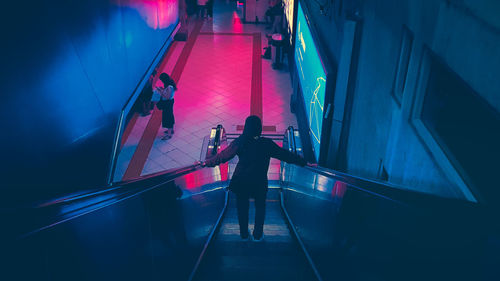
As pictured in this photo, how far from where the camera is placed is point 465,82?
7.23 feet

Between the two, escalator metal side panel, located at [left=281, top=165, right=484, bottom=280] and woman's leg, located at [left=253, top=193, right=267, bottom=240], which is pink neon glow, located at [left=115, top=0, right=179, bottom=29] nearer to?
woman's leg, located at [left=253, top=193, right=267, bottom=240]

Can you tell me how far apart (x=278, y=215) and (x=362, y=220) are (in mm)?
2725

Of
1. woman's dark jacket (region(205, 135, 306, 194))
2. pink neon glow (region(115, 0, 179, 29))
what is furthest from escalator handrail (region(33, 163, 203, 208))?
pink neon glow (region(115, 0, 179, 29))

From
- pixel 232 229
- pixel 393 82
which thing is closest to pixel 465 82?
pixel 393 82

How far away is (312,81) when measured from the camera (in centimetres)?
609

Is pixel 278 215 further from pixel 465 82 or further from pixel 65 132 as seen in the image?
pixel 465 82

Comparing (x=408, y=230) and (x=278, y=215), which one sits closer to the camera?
(x=408, y=230)

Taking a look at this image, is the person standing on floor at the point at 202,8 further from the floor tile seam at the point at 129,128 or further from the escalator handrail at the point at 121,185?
the escalator handrail at the point at 121,185

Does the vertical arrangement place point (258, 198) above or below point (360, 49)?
below

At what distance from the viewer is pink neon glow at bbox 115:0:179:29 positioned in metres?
6.93

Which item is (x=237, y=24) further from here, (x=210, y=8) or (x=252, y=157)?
(x=252, y=157)

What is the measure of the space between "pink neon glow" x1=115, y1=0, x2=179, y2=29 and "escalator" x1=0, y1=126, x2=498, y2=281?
402 centimetres

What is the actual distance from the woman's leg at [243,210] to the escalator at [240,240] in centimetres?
13

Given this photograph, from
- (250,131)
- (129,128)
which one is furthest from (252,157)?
(129,128)
